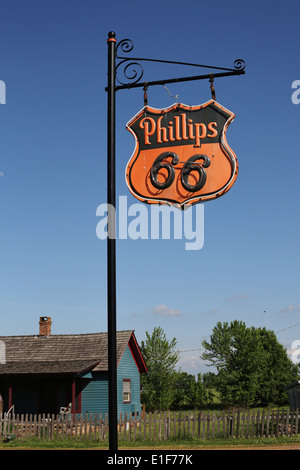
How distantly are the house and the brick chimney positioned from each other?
106cm

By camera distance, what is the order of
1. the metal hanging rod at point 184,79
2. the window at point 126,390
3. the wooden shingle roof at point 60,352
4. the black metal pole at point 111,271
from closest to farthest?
1. the black metal pole at point 111,271
2. the metal hanging rod at point 184,79
3. the wooden shingle roof at point 60,352
4. the window at point 126,390

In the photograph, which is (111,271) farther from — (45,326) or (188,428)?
(45,326)

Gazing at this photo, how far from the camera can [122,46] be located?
21.9 feet

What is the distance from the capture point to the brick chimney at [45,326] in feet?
107

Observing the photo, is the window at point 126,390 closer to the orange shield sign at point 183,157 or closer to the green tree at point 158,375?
the green tree at point 158,375

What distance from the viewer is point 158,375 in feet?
131

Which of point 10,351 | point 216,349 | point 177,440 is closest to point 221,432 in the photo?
point 177,440

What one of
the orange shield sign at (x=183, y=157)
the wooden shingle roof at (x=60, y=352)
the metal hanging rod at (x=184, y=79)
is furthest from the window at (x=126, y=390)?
the metal hanging rod at (x=184, y=79)

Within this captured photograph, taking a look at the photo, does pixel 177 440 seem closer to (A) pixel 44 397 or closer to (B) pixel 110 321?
(A) pixel 44 397

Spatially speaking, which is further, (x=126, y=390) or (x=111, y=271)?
(x=126, y=390)

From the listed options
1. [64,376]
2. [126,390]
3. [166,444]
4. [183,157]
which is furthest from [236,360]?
[183,157]

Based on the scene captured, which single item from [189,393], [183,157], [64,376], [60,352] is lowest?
[189,393]

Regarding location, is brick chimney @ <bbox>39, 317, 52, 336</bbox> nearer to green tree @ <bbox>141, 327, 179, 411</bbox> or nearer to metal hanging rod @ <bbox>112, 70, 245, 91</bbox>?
green tree @ <bbox>141, 327, 179, 411</bbox>

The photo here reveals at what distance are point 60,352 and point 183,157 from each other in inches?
1002
